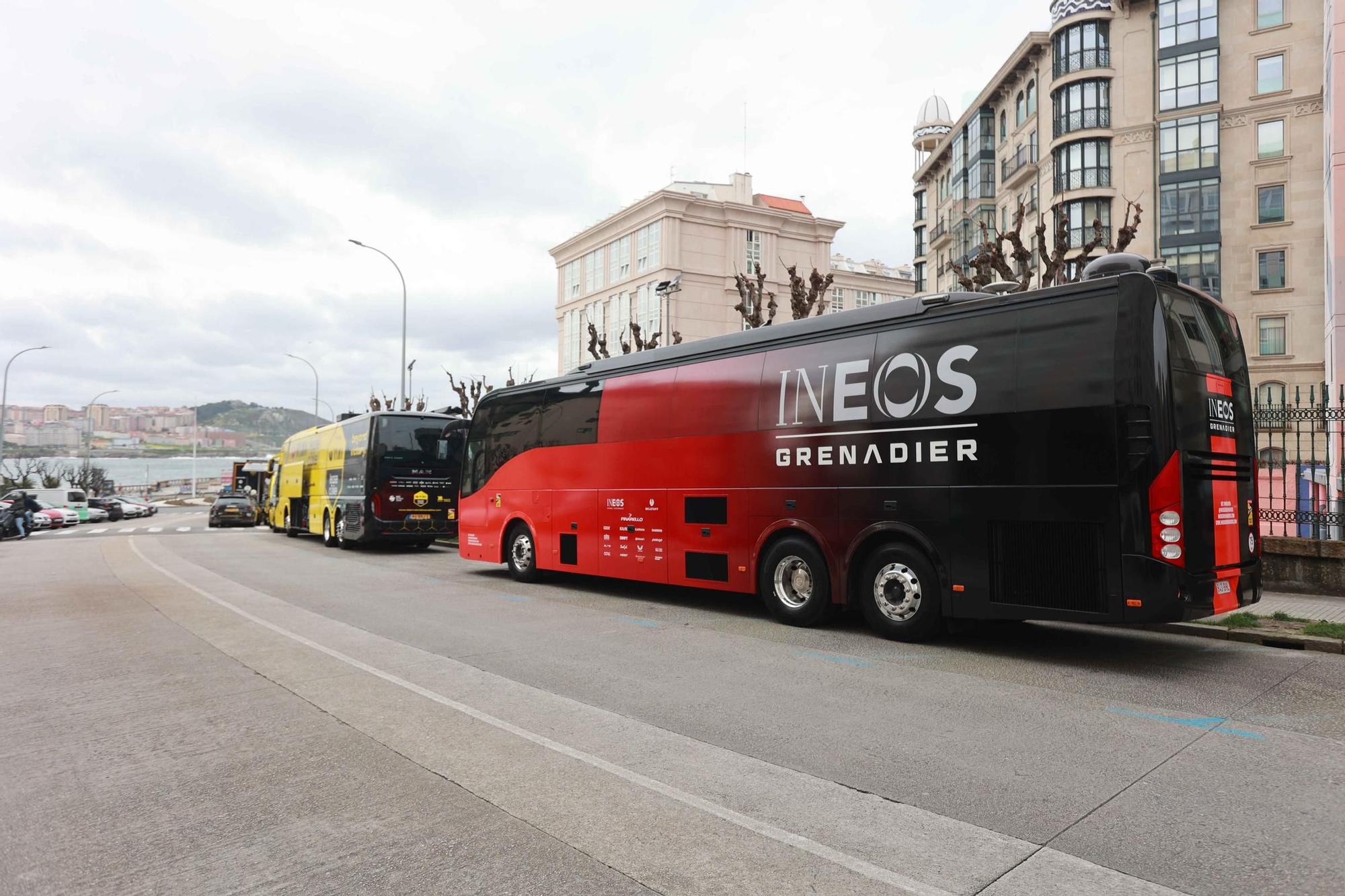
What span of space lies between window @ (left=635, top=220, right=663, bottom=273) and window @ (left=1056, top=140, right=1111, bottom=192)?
31288mm

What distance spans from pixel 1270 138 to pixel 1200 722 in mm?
43547

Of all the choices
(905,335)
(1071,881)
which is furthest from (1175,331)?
(1071,881)

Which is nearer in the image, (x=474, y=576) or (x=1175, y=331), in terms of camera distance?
(x=1175, y=331)

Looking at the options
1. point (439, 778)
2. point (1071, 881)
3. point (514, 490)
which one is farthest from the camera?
point (514, 490)

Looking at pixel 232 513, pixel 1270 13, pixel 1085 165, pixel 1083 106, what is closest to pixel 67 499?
pixel 232 513

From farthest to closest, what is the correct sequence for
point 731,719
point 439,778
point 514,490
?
1. point 514,490
2. point 731,719
3. point 439,778

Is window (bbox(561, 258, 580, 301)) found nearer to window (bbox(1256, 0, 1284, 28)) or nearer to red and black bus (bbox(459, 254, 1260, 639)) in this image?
window (bbox(1256, 0, 1284, 28))

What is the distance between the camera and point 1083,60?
4262cm

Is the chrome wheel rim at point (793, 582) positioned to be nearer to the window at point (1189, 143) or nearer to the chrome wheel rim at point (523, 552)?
the chrome wheel rim at point (523, 552)

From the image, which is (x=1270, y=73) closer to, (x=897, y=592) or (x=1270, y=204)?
(x=1270, y=204)

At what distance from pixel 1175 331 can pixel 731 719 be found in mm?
5134

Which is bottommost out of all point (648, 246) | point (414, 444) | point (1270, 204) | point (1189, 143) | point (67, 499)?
point (67, 499)

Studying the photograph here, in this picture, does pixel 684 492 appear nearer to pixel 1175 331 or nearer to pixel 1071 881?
pixel 1175 331

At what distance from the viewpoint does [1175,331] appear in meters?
7.60
